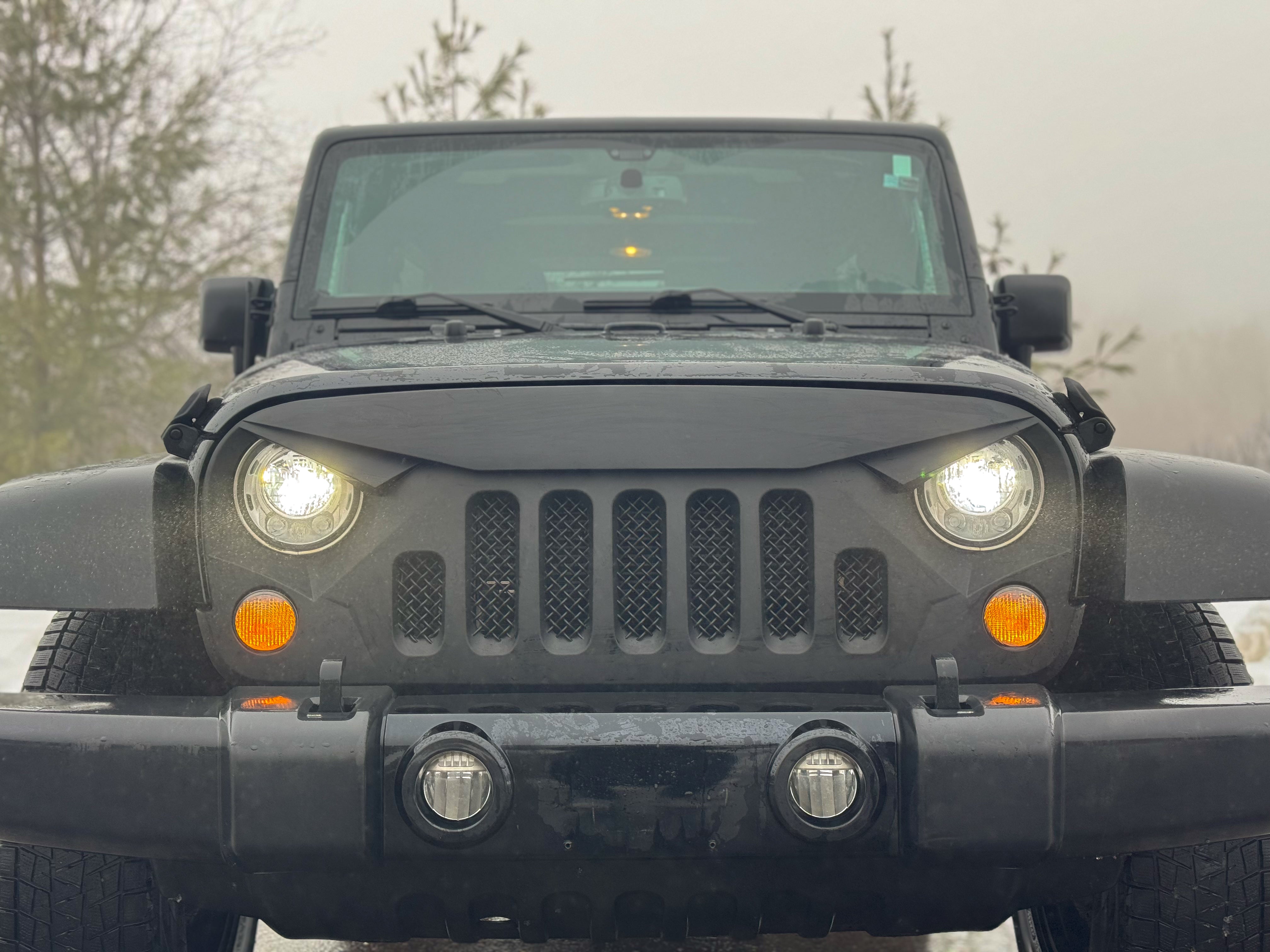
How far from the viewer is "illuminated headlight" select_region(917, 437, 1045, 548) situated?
241 centimetres

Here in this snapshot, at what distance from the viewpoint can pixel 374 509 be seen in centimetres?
241

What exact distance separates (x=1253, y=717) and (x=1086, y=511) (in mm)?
423

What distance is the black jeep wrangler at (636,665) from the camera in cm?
217

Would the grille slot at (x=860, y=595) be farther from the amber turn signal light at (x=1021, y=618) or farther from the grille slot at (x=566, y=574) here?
the grille slot at (x=566, y=574)

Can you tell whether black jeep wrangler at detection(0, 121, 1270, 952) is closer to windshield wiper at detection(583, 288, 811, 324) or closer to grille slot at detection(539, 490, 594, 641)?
grille slot at detection(539, 490, 594, 641)

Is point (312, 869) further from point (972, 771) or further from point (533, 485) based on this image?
point (972, 771)

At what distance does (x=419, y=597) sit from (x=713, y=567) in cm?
51

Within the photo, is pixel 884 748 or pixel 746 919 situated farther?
pixel 746 919

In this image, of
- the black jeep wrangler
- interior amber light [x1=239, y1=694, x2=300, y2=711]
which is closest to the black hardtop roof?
the black jeep wrangler

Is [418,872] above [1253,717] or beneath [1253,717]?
beneath

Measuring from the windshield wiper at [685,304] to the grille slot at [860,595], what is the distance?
3.86 ft

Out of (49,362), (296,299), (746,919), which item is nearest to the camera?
(746,919)

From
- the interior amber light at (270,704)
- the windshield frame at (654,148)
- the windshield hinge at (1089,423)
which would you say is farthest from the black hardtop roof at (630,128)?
the interior amber light at (270,704)

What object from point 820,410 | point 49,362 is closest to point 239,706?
point 820,410
